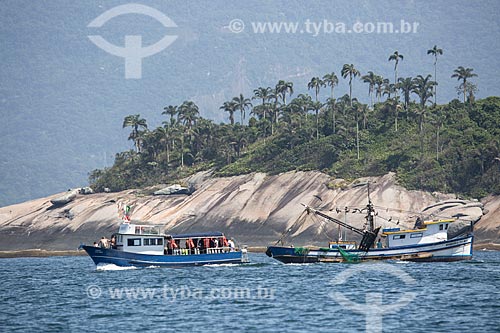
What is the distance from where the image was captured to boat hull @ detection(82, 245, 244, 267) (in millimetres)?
85000

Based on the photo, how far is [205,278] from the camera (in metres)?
74.9

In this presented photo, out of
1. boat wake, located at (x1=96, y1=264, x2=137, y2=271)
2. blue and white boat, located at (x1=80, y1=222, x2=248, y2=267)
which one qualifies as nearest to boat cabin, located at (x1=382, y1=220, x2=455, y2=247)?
blue and white boat, located at (x1=80, y1=222, x2=248, y2=267)

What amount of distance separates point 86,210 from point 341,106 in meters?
51.0

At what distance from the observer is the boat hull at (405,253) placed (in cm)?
8781

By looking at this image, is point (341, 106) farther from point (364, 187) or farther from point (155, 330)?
point (155, 330)

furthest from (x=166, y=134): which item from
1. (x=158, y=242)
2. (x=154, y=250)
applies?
(x=154, y=250)

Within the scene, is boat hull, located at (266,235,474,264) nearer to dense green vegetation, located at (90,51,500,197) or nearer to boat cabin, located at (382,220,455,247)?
boat cabin, located at (382,220,455,247)

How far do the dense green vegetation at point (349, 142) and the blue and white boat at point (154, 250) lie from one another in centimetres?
5323

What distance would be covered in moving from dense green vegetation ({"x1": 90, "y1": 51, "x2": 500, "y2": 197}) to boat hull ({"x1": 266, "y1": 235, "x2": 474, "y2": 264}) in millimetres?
40474

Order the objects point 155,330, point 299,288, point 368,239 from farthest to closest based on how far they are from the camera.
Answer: point 368,239
point 299,288
point 155,330

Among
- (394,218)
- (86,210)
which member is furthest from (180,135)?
(394,218)

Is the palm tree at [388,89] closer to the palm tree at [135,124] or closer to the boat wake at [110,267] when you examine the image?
the palm tree at [135,124]

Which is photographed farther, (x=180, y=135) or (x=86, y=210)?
(x=180, y=135)

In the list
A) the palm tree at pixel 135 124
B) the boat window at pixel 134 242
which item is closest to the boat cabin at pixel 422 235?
the boat window at pixel 134 242
